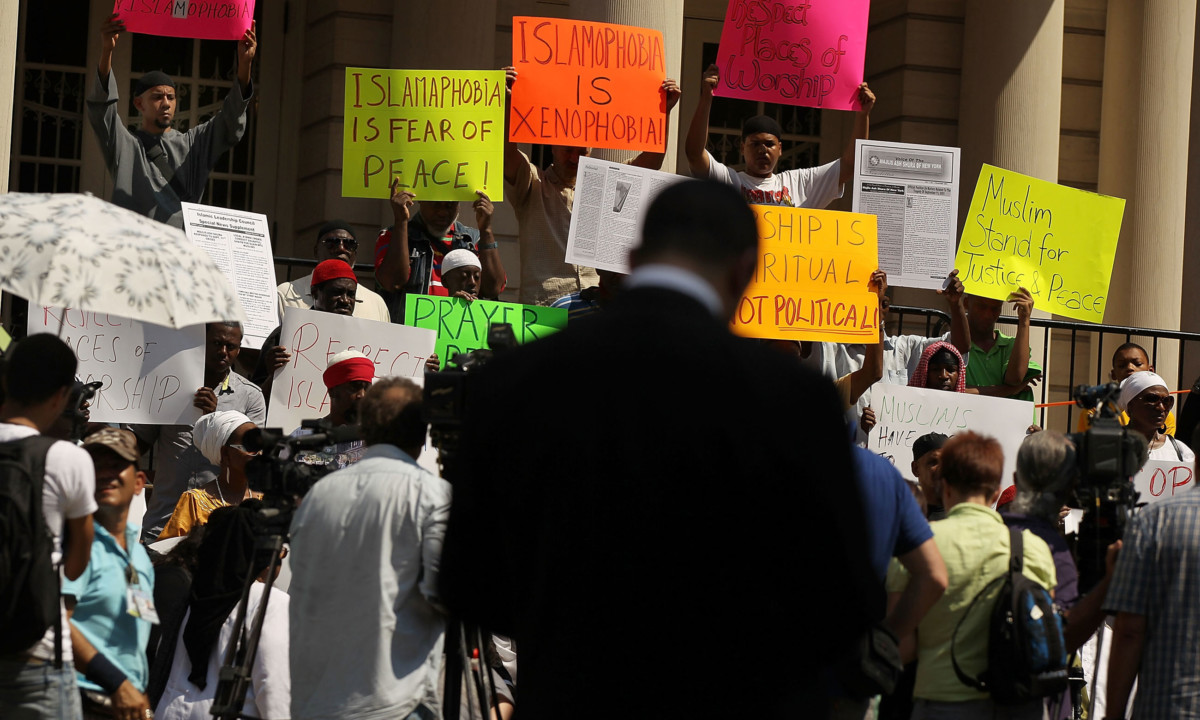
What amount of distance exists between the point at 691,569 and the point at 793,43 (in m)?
7.31

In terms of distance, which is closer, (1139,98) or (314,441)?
(314,441)

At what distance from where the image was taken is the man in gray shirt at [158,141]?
921 centimetres

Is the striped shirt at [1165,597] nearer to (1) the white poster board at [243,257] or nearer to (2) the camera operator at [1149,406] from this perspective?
(2) the camera operator at [1149,406]

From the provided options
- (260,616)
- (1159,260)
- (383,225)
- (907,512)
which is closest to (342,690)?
(260,616)

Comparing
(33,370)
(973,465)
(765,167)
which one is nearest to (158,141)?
(765,167)

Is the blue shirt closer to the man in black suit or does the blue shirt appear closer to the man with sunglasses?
the man in black suit

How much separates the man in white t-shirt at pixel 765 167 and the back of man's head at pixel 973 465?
11.2 ft

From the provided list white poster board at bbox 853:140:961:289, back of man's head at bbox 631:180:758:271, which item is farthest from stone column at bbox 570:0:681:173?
back of man's head at bbox 631:180:758:271

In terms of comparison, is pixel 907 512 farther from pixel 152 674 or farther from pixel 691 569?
pixel 152 674

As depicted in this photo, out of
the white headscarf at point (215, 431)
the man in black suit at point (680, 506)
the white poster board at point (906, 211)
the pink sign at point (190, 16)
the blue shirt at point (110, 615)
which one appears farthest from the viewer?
the white poster board at point (906, 211)

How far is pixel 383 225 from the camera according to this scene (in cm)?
1338

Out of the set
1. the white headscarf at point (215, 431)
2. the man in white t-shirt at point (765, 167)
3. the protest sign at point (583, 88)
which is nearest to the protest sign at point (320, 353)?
the white headscarf at point (215, 431)

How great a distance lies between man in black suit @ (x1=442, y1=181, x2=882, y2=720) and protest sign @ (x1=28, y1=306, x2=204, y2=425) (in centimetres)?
545

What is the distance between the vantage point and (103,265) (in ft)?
18.0
